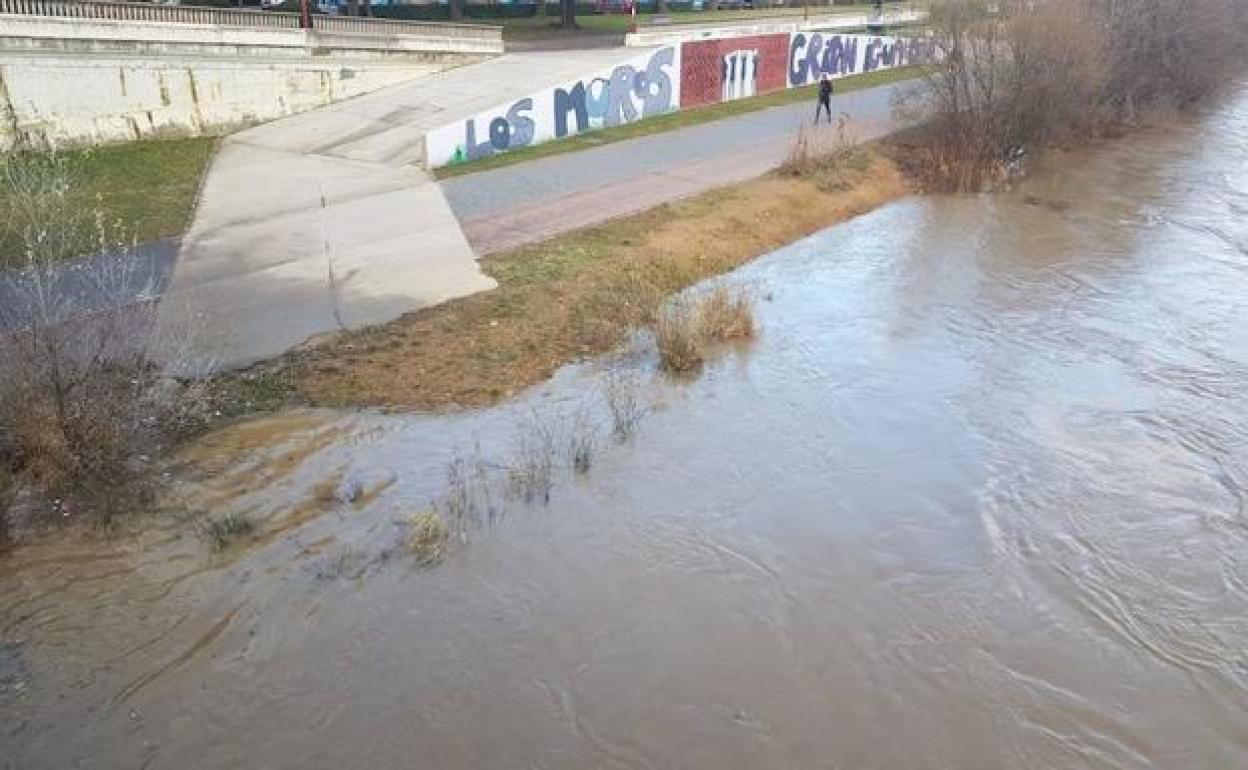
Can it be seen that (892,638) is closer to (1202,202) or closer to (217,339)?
(217,339)

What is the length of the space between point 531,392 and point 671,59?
62.7 ft

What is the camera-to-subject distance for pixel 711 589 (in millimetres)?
8516

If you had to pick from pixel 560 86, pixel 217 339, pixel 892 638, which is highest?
pixel 560 86

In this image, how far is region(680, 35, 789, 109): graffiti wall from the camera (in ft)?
96.9

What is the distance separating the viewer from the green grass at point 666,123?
22.0m

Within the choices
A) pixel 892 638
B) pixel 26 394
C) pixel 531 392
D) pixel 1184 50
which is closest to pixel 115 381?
pixel 26 394

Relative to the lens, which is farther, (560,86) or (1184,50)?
(1184,50)

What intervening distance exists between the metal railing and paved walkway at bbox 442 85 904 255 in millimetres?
8100

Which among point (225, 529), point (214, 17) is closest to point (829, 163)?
point (214, 17)

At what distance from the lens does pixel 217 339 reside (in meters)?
12.3

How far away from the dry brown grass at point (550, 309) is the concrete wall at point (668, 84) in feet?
19.5

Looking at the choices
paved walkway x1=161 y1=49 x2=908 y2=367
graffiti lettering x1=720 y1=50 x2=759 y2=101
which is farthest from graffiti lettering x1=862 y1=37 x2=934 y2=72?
paved walkway x1=161 y1=49 x2=908 y2=367

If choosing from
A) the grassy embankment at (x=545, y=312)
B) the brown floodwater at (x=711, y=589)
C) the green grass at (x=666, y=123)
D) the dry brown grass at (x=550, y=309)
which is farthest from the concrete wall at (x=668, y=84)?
the brown floodwater at (x=711, y=589)

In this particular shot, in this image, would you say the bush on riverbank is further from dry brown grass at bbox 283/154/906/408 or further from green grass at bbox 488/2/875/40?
green grass at bbox 488/2/875/40
